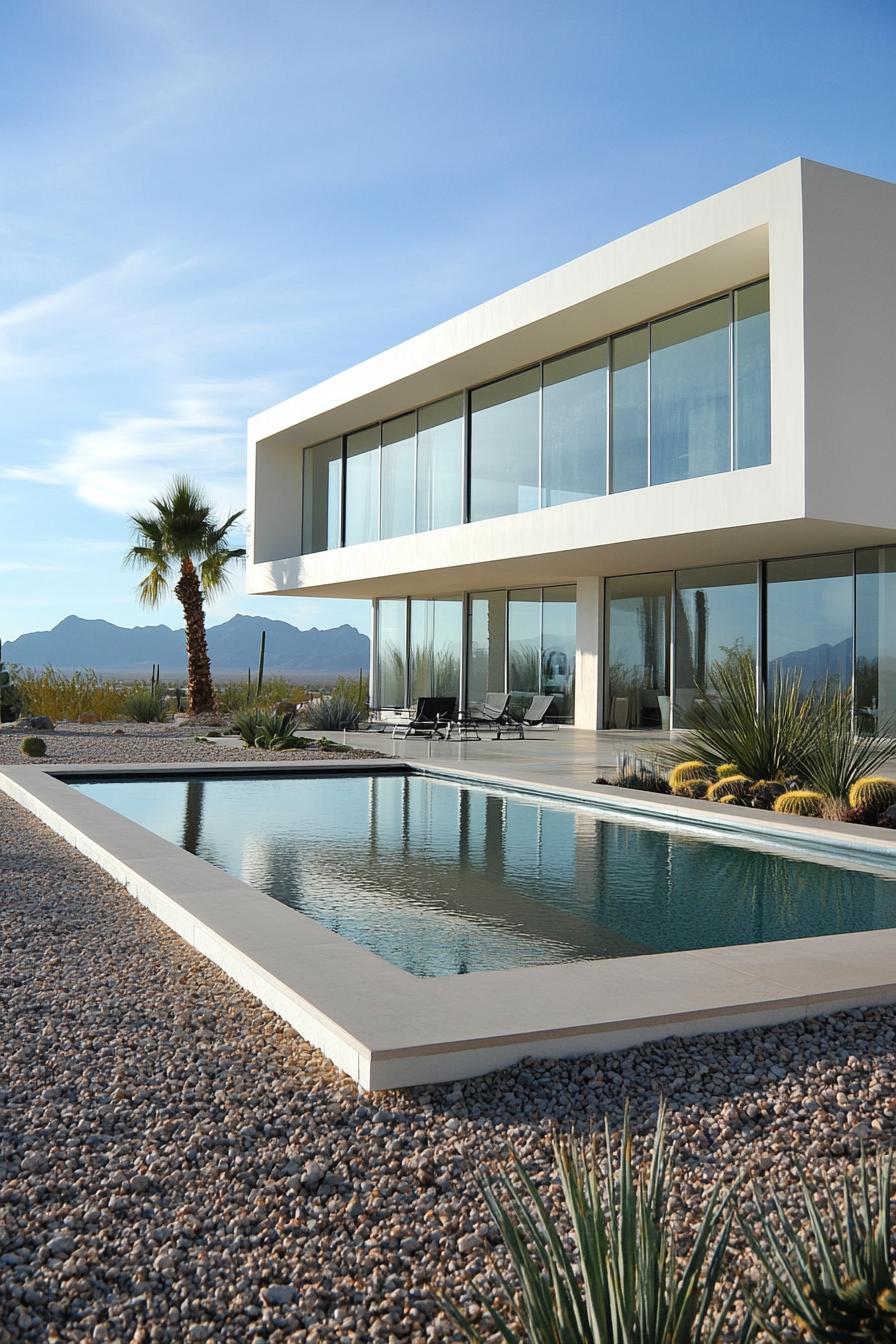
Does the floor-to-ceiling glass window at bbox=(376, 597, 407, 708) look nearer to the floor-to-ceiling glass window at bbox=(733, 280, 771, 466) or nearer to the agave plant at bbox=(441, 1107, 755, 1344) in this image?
the floor-to-ceiling glass window at bbox=(733, 280, 771, 466)

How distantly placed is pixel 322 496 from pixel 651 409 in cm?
1139

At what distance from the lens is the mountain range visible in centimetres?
12888

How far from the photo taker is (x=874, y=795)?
372 inches

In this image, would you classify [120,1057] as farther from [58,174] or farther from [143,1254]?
[58,174]

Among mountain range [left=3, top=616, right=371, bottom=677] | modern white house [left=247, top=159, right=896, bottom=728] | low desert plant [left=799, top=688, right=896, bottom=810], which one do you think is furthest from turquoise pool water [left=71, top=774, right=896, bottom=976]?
mountain range [left=3, top=616, right=371, bottom=677]

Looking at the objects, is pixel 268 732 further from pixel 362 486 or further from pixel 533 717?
pixel 362 486

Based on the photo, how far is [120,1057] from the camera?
3.95m

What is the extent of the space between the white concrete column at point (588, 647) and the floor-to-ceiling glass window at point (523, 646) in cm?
114

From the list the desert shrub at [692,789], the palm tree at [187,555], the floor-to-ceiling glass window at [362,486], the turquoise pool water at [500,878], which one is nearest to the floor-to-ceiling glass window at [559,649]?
the floor-to-ceiling glass window at [362,486]

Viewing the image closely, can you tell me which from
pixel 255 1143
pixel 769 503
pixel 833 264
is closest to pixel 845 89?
pixel 833 264

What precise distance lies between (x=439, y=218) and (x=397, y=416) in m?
3.80

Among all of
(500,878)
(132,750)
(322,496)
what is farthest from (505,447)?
(500,878)

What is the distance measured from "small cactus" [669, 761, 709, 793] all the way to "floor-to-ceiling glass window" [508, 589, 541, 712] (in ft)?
33.0

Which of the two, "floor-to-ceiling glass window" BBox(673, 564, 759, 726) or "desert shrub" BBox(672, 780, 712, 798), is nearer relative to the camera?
"desert shrub" BBox(672, 780, 712, 798)
